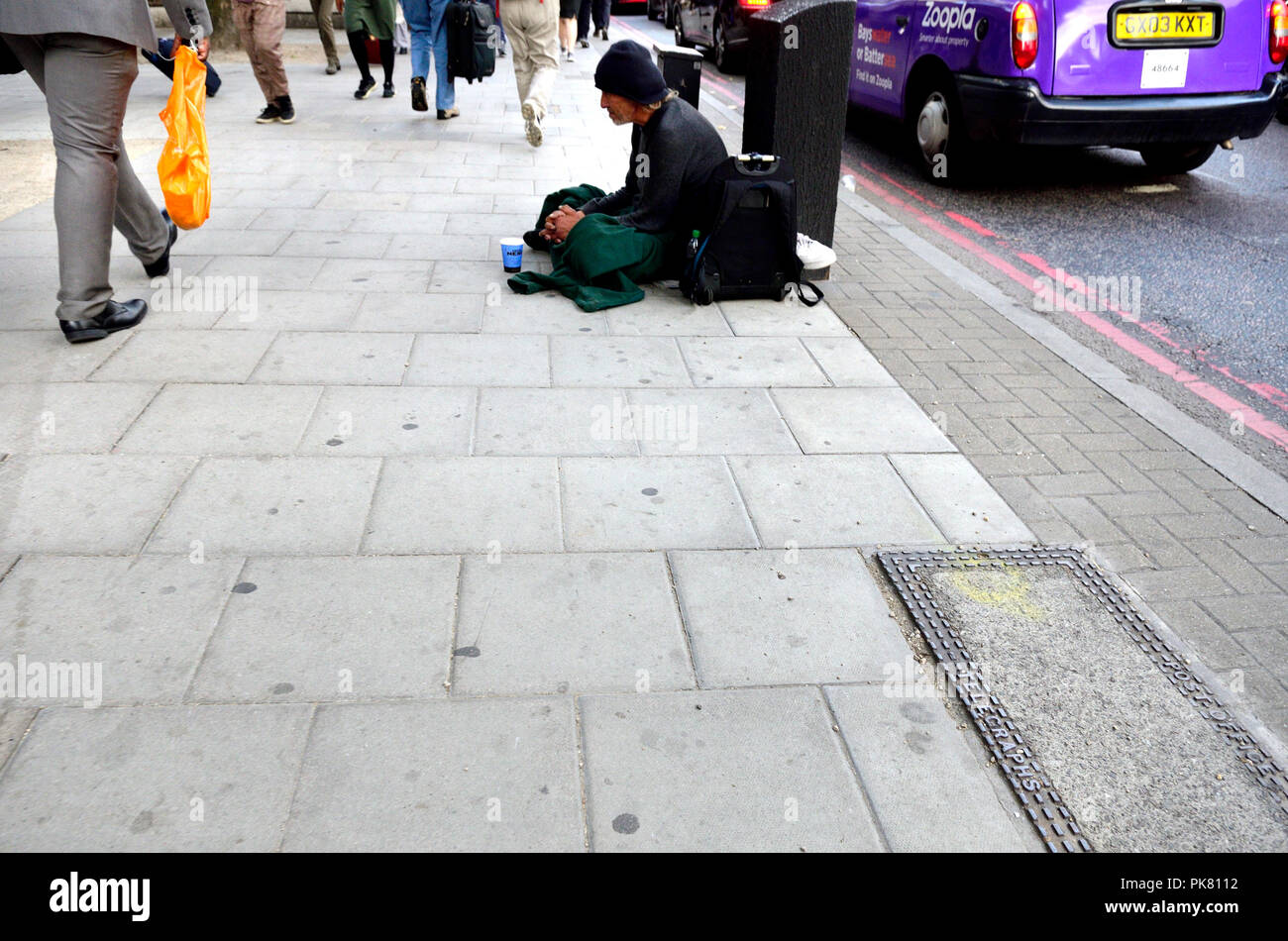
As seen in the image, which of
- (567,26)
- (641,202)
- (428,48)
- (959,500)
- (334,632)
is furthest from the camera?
(567,26)

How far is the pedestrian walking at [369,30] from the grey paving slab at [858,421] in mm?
8149

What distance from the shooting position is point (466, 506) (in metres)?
3.21

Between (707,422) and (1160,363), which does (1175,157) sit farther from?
(707,422)

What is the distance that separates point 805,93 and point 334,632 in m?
4.06

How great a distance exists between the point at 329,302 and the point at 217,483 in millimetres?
1859

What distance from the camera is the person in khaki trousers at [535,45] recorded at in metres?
8.59

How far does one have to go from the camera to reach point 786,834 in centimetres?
207

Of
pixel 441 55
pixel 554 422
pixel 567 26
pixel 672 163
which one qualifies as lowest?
pixel 554 422

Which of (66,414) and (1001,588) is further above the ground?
(66,414)

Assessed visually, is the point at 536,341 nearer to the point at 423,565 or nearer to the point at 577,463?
the point at 577,463

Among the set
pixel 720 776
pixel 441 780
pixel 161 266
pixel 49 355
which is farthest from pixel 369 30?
pixel 720 776

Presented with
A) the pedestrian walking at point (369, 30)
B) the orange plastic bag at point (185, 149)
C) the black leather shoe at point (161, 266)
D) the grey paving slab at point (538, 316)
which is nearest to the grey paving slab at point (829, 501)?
the grey paving slab at point (538, 316)

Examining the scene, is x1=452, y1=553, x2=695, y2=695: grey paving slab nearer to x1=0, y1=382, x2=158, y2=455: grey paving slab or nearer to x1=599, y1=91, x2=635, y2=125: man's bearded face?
x1=0, y1=382, x2=158, y2=455: grey paving slab
